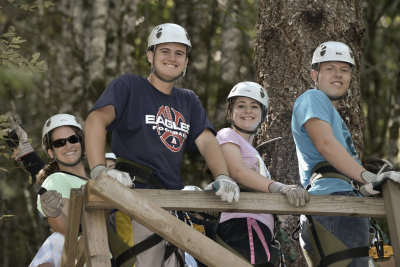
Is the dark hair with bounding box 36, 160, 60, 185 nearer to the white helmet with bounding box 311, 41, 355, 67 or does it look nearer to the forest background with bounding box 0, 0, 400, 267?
the white helmet with bounding box 311, 41, 355, 67

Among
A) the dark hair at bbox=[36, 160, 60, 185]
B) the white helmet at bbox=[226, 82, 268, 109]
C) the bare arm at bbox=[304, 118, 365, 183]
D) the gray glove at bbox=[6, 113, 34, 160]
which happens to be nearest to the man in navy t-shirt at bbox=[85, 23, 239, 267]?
the white helmet at bbox=[226, 82, 268, 109]

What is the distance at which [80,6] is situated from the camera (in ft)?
39.5

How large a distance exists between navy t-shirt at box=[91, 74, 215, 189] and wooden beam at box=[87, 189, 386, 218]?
60cm

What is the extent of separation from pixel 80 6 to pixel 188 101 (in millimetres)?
7054

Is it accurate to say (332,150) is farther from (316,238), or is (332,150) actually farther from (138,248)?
(138,248)

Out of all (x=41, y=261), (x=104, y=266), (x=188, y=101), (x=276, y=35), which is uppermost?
(x=276, y=35)

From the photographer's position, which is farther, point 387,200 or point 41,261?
point 41,261

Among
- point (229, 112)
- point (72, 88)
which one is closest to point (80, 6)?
point (72, 88)

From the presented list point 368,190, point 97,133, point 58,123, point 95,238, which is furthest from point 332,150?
point 58,123

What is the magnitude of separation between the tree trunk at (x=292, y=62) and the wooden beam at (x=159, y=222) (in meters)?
2.53

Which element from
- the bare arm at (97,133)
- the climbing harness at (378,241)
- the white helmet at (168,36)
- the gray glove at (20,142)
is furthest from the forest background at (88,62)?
the bare arm at (97,133)

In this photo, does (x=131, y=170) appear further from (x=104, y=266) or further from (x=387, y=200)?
(x=387, y=200)

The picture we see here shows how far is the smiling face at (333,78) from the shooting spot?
567cm

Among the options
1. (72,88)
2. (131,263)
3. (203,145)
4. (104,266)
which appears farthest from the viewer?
(72,88)
